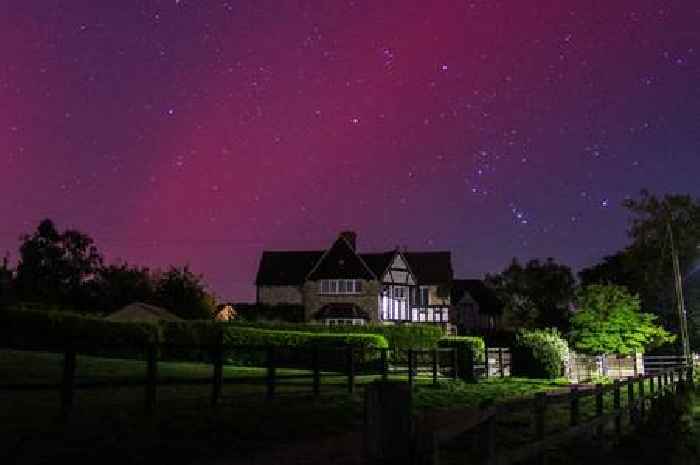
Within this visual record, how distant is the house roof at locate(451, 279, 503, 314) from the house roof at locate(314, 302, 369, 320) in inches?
1132

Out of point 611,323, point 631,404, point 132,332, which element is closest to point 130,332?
point 132,332

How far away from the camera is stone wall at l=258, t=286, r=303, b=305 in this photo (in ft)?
273

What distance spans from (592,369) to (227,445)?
38745mm

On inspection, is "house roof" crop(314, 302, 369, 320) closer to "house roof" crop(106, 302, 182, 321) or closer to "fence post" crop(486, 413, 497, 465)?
"house roof" crop(106, 302, 182, 321)

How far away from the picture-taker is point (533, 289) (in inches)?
4053

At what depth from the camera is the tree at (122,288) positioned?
2921 inches

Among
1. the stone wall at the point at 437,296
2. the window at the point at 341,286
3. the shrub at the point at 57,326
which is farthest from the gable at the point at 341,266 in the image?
the shrub at the point at 57,326

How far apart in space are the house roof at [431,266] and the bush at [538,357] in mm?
45356

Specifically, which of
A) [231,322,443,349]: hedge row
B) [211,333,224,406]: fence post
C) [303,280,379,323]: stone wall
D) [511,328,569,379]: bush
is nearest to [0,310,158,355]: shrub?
[211,333,224,406]: fence post

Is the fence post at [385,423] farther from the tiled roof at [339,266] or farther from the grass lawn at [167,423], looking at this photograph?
the tiled roof at [339,266]

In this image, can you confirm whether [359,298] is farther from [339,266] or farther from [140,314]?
[140,314]

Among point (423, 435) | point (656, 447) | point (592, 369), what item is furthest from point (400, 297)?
point (423, 435)

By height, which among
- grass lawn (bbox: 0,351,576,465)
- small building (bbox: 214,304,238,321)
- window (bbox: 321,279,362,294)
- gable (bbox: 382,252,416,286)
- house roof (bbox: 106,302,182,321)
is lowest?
grass lawn (bbox: 0,351,576,465)

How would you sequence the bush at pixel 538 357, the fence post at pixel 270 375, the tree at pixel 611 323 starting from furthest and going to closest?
the tree at pixel 611 323, the bush at pixel 538 357, the fence post at pixel 270 375
